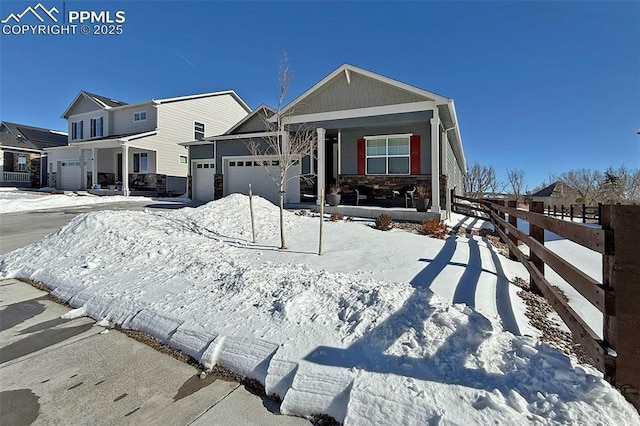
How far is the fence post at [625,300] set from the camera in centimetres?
188

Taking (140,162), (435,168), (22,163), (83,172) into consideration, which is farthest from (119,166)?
(435,168)

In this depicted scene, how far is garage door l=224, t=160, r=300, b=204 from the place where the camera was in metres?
13.7

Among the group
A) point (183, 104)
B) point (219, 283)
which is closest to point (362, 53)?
point (219, 283)

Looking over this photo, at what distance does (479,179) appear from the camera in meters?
48.4

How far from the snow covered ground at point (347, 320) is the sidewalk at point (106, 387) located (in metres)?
0.23

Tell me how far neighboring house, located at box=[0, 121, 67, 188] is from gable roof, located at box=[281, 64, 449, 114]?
2818cm

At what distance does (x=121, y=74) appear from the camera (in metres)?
16.5

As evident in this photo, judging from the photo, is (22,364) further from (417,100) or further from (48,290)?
(417,100)

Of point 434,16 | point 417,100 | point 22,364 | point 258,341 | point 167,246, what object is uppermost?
point 434,16

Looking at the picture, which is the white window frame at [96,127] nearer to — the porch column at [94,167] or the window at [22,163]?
the porch column at [94,167]

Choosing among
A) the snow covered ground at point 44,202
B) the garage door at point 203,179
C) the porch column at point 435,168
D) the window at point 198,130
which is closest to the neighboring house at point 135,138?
the window at point 198,130

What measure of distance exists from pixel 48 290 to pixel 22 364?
2.51 meters

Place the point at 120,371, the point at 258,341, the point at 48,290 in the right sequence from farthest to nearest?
the point at 48,290 → the point at 258,341 → the point at 120,371

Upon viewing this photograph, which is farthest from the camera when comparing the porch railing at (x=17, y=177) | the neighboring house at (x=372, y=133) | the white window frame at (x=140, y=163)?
the porch railing at (x=17, y=177)
